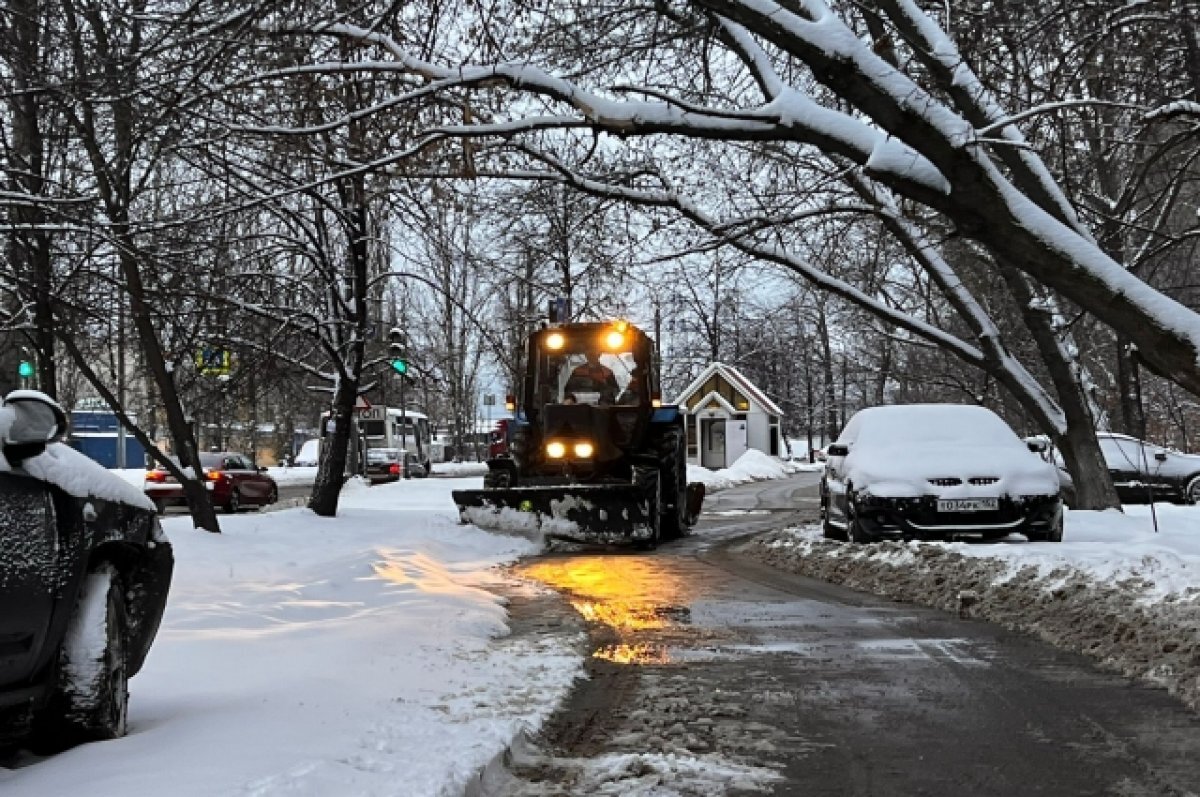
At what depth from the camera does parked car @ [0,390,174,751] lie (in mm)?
3990

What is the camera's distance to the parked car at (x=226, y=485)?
80.8 ft

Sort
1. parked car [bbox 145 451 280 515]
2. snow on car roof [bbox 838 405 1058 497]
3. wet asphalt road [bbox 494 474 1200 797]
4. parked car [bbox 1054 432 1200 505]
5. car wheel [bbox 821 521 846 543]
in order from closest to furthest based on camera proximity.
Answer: wet asphalt road [bbox 494 474 1200 797] → snow on car roof [bbox 838 405 1058 497] → car wheel [bbox 821 521 846 543] → parked car [bbox 1054 432 1200 505] → parked car [bbox 145 451 280 515]

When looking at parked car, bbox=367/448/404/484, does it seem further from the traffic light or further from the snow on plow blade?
the snow on plow blade

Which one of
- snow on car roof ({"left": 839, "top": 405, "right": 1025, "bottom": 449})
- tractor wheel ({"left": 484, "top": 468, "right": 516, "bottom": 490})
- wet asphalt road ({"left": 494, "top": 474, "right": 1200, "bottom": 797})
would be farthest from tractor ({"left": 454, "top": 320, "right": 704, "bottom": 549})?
wet asphalt road ({"left": 494, "top": 474, "right": 1200, "bottom": 797})

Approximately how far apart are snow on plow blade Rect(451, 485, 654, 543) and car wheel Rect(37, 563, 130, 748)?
9890 mm

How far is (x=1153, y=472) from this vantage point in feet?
70.3

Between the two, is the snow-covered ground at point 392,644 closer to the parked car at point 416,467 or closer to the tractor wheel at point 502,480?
the tractor wheel at point 502,480

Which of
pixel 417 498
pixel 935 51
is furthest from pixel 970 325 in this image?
pixel 417 498

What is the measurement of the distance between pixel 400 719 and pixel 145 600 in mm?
1303

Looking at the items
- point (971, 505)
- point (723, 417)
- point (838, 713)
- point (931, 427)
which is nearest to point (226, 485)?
point (931, 427)

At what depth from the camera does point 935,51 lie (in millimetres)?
9172

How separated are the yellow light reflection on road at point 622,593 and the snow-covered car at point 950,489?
2.42 metres

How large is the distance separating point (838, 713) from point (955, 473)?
6.67 m

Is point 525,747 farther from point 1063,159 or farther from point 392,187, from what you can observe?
point 1063,159
